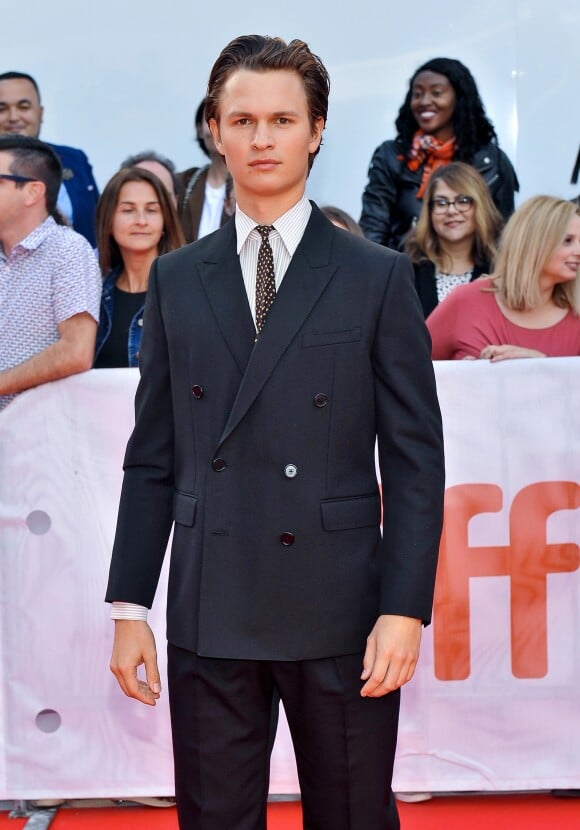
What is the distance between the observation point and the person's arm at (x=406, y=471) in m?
2.14

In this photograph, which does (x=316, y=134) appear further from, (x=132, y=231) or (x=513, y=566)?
(x=132, y=231)

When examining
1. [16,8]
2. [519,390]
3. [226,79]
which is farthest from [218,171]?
[226,79]

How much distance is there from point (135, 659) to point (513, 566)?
162 cm

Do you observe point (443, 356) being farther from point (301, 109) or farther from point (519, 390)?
point (301, 109)

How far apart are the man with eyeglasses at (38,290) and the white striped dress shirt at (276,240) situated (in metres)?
1.48

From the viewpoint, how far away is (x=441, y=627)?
11.7 ft

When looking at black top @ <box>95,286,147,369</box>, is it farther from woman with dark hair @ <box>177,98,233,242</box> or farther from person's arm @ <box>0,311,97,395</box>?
woman with dark hair @ <box>177,98,233,242</box>

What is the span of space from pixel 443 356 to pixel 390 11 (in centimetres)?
259

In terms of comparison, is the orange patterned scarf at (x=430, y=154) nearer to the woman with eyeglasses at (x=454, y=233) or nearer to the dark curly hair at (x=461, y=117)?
the dark curly hair at (x=461, y=117)

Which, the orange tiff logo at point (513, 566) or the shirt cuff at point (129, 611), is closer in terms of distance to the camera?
the shirt cuff at point (129, 611)

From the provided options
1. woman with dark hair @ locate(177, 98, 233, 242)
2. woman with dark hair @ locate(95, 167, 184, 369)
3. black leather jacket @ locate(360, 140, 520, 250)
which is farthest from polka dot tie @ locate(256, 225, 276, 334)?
black leather jacket @ locate(360, 140, 520, 250)

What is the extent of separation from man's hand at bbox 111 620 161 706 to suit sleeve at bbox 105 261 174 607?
6 centimetres

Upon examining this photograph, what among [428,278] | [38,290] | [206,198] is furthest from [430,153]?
[38,290]

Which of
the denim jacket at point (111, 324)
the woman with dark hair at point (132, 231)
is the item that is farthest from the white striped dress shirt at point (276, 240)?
the woman with dark hair at point (132, 231)
